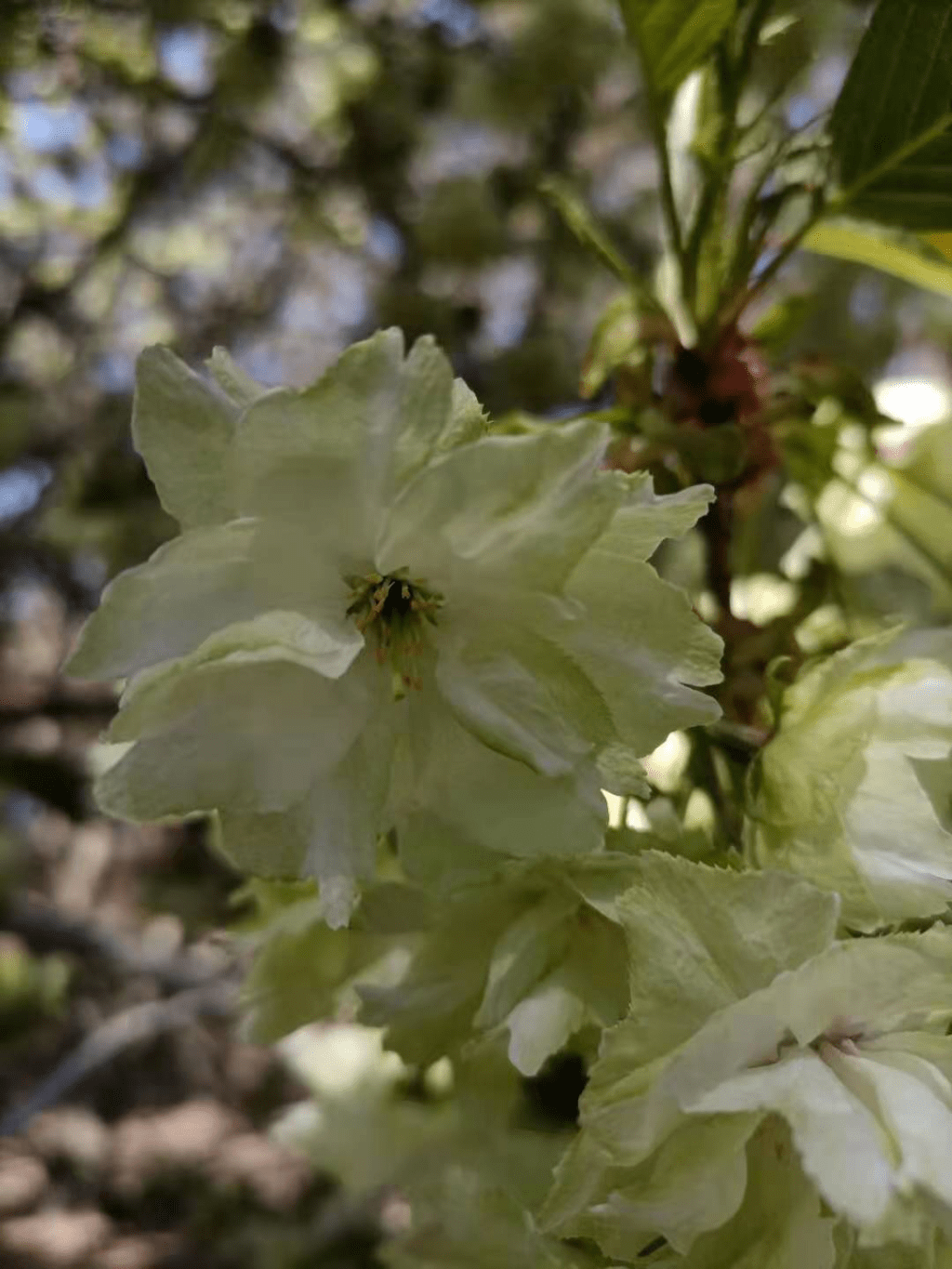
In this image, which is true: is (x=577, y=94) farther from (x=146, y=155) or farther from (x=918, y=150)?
(x=918, y=150)

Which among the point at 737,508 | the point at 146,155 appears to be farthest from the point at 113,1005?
the point at 737,508

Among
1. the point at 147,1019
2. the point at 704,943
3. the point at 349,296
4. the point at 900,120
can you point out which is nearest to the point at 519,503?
the point at 704,943

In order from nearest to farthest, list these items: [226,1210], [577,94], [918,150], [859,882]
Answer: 1. [859,882]
2. [918,150]
3. [577,94]
4. [226,1210]

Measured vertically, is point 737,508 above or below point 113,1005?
above

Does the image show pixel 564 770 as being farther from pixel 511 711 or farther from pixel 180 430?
pixel 180 430

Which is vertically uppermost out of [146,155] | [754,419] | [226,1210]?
[754,419]

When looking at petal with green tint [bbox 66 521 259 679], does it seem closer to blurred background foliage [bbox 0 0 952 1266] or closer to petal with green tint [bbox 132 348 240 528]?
petal with green tint [bbox 132 348 240 528]
